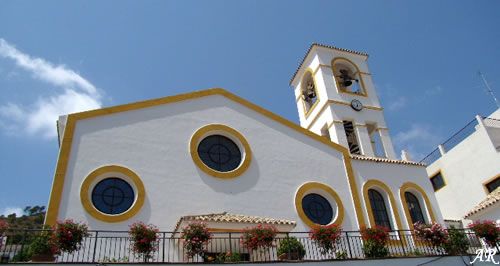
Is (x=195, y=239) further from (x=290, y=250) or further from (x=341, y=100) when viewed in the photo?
(x=341, y=100)

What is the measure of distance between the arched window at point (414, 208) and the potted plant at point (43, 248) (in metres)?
14.8

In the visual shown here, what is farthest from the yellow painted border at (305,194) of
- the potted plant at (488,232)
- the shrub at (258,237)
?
the potted plant at (488,232)

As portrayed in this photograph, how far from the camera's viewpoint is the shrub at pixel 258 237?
44.6 feet

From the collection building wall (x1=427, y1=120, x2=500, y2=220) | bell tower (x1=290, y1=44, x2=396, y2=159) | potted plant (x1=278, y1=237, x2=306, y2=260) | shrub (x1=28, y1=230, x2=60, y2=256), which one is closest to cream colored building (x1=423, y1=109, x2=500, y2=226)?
building wall (x1=427, y1=120, x2=500, y2=220)

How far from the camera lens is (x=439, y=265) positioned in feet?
49.2

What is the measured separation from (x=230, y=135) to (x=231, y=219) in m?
4.49

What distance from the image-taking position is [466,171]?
86.0 ft

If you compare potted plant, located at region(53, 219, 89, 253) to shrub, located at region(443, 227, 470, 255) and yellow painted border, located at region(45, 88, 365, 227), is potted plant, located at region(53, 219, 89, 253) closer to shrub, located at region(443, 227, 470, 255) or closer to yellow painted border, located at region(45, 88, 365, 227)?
yellow painted border, located at region(45, 88, 365, 227)

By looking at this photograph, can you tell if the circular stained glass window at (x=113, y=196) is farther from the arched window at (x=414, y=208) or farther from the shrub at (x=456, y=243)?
the arched window at (x=414, y=208)

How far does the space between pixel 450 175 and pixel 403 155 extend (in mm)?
6364

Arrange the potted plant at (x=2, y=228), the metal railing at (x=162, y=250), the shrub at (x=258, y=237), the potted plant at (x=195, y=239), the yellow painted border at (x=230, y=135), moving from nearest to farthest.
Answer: the potted plant at (x=2, y=228), the metal railing at (x=162, y=250), the potted plant at (x=195, y=239), the shrub at (x=258, y=237), the yellow painted border at (x=230, y=135)

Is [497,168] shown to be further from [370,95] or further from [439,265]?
[439,265]

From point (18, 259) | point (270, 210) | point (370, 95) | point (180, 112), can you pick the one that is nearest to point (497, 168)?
point (370, 95)

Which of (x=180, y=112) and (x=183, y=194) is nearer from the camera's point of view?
(x=183, y=194)
